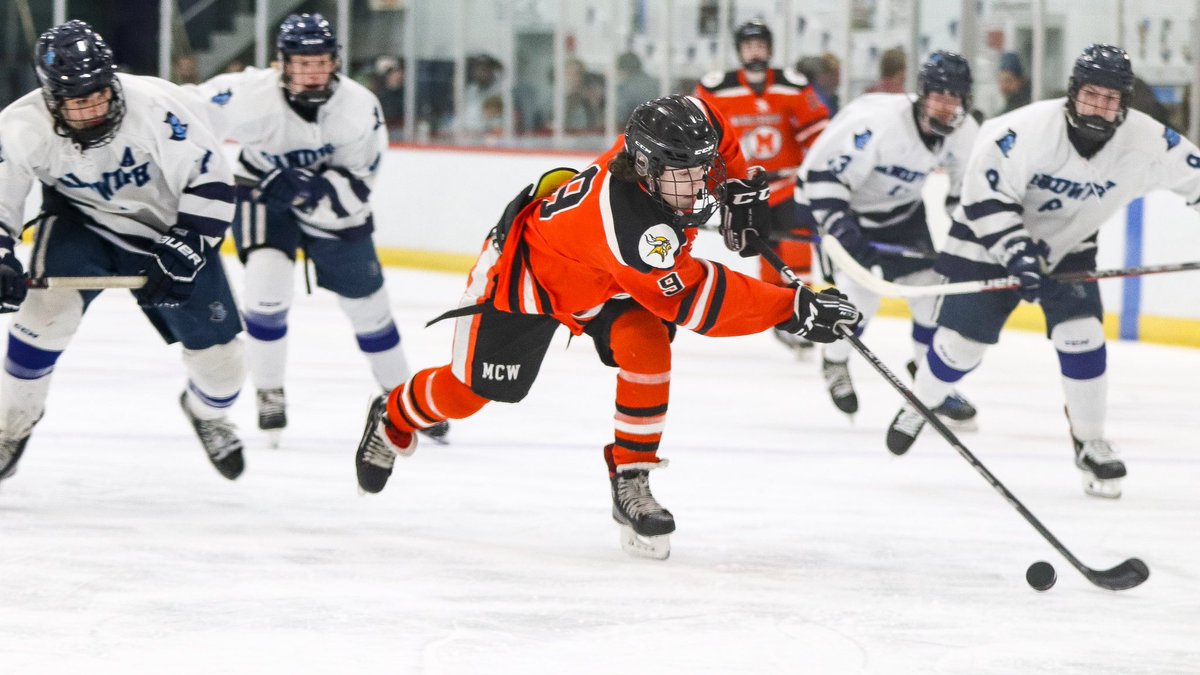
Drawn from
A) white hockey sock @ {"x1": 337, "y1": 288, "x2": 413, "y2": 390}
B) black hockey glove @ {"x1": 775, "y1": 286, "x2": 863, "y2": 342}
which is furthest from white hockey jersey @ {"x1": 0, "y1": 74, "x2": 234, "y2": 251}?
black hockey glove @ {"x1": 775, "y1": 286, "x2": 863, "y2": 342}

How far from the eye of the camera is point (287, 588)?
2.87 metres

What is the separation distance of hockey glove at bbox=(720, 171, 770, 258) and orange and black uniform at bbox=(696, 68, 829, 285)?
269 cm

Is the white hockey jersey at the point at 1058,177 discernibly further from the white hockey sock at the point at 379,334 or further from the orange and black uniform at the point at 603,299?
the white hockey sock at the point at 379,334

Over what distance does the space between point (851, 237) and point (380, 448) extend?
1877 mm

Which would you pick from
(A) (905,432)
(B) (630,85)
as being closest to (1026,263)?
(A) (905,432)

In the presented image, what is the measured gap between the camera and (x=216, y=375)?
3.59 metres

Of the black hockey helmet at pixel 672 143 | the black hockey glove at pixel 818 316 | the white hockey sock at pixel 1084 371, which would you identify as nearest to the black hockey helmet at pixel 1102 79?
the white hockey sock at pixel 1084 371

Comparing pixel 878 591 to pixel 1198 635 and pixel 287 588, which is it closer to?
pixel 1198 635

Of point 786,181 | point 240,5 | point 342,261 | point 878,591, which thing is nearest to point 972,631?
point 878,591

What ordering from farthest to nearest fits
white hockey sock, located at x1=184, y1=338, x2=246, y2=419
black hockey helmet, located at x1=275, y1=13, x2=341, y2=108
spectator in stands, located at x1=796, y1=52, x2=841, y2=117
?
spectator in stands, located at x1=796, y1=52, x2=841, y2=117 → black hockey helmet, located at x1=275, y1=13, x2=341, y2=108 → white hockey sock, located at x1=184, y1=338, x2=246, y2=419

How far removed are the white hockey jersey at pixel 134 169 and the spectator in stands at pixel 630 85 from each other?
5.09 meters

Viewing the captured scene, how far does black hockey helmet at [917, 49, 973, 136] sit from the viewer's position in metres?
4.53

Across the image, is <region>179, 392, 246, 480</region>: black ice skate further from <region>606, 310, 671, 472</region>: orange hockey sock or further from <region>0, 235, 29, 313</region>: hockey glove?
<region>606, 310, 671, 472</region>: orange hockey sock

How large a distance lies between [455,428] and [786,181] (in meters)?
1.99
